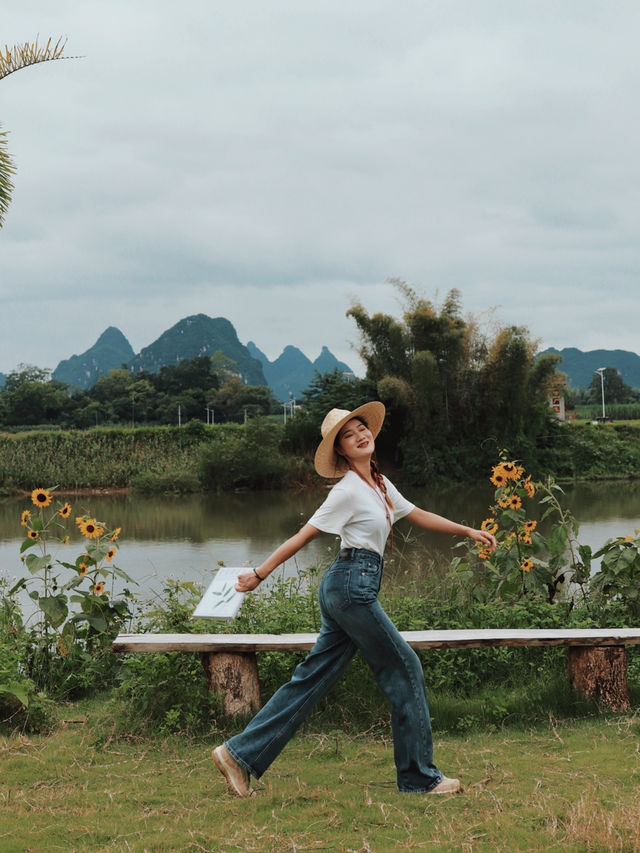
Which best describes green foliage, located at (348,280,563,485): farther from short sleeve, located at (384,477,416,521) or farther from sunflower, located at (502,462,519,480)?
short sleeve, located at (384,477,416,521)

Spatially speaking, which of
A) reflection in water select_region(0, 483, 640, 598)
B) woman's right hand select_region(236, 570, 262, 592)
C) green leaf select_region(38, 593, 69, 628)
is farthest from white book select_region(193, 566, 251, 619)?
reflection in water select_region(0, 483, 640, 598)

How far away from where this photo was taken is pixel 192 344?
14588cm

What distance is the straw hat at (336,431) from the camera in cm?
288

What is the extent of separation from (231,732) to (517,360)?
66.9 feet

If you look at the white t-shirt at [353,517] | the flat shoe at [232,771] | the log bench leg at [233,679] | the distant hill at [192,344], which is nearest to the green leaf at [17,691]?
the log bench leg at [233,679]

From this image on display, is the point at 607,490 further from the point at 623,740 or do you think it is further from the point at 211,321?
the point at 211,321

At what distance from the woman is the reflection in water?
2.31m

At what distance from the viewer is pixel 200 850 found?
238cm

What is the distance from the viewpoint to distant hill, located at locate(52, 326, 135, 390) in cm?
18175

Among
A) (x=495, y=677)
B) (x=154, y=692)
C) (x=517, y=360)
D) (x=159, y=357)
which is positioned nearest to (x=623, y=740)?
(x=495, y=677)

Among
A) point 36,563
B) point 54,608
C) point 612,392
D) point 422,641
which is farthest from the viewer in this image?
point 612,392

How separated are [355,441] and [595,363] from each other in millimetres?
176641

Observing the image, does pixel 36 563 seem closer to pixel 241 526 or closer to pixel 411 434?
pixel 241 526

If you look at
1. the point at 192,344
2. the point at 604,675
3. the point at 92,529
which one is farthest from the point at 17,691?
the point at 192,344
